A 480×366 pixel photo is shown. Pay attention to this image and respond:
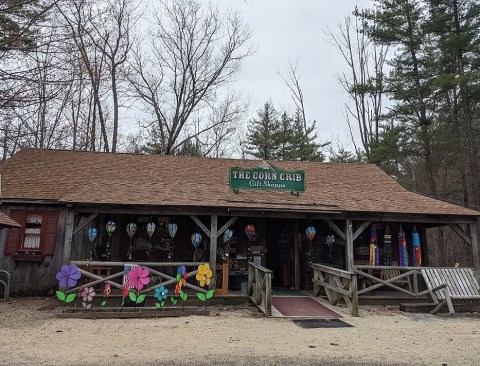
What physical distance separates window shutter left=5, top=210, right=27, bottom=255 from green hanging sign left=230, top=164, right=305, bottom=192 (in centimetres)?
629

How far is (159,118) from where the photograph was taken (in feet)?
82.6

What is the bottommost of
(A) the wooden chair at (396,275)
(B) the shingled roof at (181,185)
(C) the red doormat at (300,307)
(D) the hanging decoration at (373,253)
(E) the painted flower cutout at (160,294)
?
(C) the red doormat at (300,307)

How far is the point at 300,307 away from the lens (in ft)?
30.8

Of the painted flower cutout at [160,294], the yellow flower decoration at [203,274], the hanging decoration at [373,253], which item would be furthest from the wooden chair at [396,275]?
the painted flower cutout at [160,294]

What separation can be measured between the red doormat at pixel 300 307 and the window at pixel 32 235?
269 inches

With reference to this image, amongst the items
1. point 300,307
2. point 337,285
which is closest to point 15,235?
point 300,307

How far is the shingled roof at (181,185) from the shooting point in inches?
409

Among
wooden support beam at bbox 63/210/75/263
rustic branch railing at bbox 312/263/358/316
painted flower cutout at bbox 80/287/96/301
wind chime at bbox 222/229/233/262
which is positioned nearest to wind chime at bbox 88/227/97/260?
wooden support beam at bbox 63/210/75/263

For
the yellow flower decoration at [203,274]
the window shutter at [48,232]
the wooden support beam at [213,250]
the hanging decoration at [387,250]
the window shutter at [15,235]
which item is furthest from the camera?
the hanging decoration at [387,250]

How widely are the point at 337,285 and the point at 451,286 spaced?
3.06 metres

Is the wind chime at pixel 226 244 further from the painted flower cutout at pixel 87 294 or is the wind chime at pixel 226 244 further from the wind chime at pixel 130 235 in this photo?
the painted flower cutout at pixel 87 294

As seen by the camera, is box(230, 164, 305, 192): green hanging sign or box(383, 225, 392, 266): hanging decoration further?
box(383, 225, 392, 266): hanging decoration

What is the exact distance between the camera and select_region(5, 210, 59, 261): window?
10961 millimetres

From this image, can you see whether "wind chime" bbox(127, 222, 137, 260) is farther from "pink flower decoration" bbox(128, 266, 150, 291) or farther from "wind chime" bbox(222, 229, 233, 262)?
"wind chime" bbox(222, 229, 233, 262)
